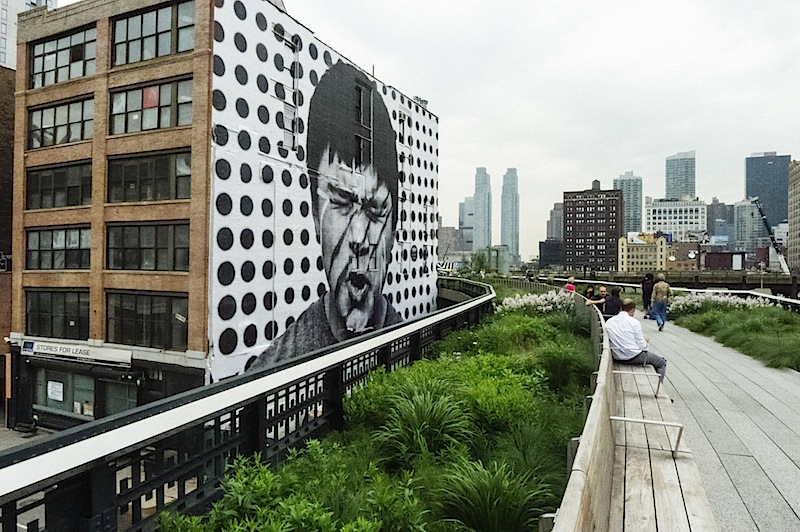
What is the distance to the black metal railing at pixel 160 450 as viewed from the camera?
2.82 m

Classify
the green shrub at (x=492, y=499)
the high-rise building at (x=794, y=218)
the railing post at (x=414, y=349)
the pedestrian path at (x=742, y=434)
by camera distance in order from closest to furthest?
the green shrub at (x=492, y=499) → the pedestrian path at (x=742, y=434) → the railing post at (x=414, y=349) → the high-rise building at (x=794, y=218)

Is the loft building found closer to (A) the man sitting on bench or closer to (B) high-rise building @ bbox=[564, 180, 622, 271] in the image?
(A) the man sitting on bench

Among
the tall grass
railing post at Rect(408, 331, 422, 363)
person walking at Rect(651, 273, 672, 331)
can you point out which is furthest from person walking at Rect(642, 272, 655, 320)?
railing post at Rect(408, 331, 422, 363)

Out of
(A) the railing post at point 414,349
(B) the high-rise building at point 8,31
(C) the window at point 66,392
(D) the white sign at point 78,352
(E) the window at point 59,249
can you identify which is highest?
(B) the high-rise building at point 8,31

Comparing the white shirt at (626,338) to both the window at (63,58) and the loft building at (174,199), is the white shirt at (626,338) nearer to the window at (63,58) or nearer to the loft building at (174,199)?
the loft building at (174,199)

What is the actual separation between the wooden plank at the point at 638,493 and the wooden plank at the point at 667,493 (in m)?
0.04

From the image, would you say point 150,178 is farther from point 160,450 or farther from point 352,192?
point 160,450

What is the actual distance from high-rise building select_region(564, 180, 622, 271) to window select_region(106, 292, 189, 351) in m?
170

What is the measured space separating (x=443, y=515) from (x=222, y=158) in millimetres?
20040

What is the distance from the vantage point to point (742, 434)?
22.1ft

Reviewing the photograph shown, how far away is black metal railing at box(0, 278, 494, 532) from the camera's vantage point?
9.26ft

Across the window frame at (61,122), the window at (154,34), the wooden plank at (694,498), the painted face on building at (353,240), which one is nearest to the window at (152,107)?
the window at (154,34)

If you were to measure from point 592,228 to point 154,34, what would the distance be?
177 metres

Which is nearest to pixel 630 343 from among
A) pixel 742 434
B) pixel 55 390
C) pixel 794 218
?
pixel 742 434
